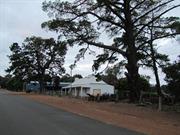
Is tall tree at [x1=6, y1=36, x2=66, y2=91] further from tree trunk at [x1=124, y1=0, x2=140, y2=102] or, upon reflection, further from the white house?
tree trunk at [x1=124, y1=0, x2=140, y2=102]

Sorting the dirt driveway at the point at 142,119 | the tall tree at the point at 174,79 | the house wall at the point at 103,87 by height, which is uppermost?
the house wall at the point at 103,87

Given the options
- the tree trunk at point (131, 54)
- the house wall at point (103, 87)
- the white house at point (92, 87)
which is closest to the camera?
the tree trunk at point (131, 54)

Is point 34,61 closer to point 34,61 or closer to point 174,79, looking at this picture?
point 34,61

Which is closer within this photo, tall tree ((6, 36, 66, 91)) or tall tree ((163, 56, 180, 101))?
tall tree ((163, 56, 180, 101))

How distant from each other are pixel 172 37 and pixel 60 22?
11.8 m

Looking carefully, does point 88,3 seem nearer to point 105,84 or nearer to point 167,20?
point 167,20

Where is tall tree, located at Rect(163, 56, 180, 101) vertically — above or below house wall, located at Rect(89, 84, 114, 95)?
below

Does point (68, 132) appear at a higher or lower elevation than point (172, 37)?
lower

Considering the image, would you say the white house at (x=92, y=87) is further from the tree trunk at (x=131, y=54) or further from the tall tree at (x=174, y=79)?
the tall tree at (x=174, y=79)

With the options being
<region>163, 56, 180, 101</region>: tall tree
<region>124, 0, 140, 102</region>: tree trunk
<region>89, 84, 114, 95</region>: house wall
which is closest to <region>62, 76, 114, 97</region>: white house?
<region>89, 84, 114, 95</region>: house wall

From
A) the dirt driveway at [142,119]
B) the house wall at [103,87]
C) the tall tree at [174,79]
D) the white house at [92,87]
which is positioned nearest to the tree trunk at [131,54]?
the tall tree at [174,79]

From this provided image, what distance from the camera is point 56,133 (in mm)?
15617

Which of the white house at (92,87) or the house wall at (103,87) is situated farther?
the house wall at (103,87)

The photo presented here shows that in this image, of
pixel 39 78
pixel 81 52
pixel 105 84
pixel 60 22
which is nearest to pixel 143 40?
pixel 81 52
